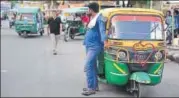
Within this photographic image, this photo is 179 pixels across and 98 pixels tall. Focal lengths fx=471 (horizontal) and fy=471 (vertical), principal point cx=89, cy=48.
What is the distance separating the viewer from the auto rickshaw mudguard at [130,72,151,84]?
897 centimetres

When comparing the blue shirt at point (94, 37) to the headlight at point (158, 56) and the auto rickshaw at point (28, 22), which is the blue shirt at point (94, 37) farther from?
the auto rickshaw at point (28, 22)

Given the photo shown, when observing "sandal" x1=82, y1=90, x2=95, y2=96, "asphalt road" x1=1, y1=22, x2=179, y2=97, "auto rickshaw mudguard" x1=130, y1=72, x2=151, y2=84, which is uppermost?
"auto rickshaw mudguard" x1=130, y1=72, x2=151, y2=84

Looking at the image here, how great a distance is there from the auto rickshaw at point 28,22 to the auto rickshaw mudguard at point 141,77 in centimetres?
2141

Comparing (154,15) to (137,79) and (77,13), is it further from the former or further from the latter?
(77,13)

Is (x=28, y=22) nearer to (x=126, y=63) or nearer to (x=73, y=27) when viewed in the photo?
(x=73, y=27)

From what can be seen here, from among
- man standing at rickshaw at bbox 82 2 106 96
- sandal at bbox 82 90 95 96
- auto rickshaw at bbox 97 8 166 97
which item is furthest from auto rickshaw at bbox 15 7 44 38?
sandal at bbox 82 90 95 96

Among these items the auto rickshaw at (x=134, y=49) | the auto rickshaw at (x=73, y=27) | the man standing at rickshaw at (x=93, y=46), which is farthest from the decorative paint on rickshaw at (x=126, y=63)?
the auto rickshaw at (x=73, y=27)

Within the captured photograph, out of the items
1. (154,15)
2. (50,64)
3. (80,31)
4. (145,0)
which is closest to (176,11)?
(80,31)

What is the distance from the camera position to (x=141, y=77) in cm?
903

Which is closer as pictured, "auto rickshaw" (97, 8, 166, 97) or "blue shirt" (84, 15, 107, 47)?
"auto rickshaw" (97, 8, 166, 97)

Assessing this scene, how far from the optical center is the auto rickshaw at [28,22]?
3006cm

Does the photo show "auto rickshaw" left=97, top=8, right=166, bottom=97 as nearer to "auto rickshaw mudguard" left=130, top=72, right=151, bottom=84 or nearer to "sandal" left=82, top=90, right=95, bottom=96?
"auto rickshaw mudguard" left=130, top=72, right=151, bottom=84

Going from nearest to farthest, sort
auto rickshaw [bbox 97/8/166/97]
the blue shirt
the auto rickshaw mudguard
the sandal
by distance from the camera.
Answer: the auto rickshaw mudguard
auto rickshaw [bbox 97/8/166/97]
the sandal
the blue shirt

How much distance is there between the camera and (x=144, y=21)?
983 centimetres
